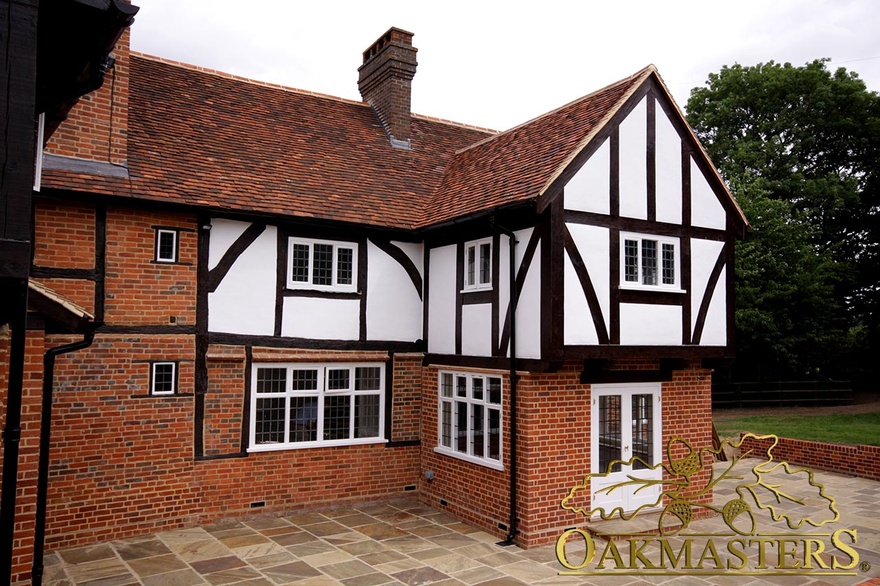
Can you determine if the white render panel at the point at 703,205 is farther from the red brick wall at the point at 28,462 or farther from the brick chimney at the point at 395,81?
the red brick wall at the point at 28,462

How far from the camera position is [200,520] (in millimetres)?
10688

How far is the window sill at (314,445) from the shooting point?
36.7 feet

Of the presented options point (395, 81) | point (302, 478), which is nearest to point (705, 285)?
point (302, 478)

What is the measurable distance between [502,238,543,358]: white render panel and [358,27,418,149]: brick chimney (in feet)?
20.7

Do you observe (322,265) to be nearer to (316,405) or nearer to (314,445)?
(316,405)

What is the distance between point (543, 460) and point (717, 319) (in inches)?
166

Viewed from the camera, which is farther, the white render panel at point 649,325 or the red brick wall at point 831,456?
the red brick wall at point 831,456

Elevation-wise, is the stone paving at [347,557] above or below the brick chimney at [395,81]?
below

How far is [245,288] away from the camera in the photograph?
11.2m

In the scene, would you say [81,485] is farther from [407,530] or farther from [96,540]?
[407,530]

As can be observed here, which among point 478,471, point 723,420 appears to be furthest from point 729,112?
point 478,471

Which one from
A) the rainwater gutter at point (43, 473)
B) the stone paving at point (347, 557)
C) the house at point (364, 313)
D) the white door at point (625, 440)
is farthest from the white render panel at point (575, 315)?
the rainwater gutter at point (43, 473)

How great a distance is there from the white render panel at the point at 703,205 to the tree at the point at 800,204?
44.5 ft

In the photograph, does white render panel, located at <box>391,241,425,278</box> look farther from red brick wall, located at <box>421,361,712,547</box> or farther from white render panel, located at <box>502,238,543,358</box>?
red brick wall, located at <box>421,361,712,547</box>
